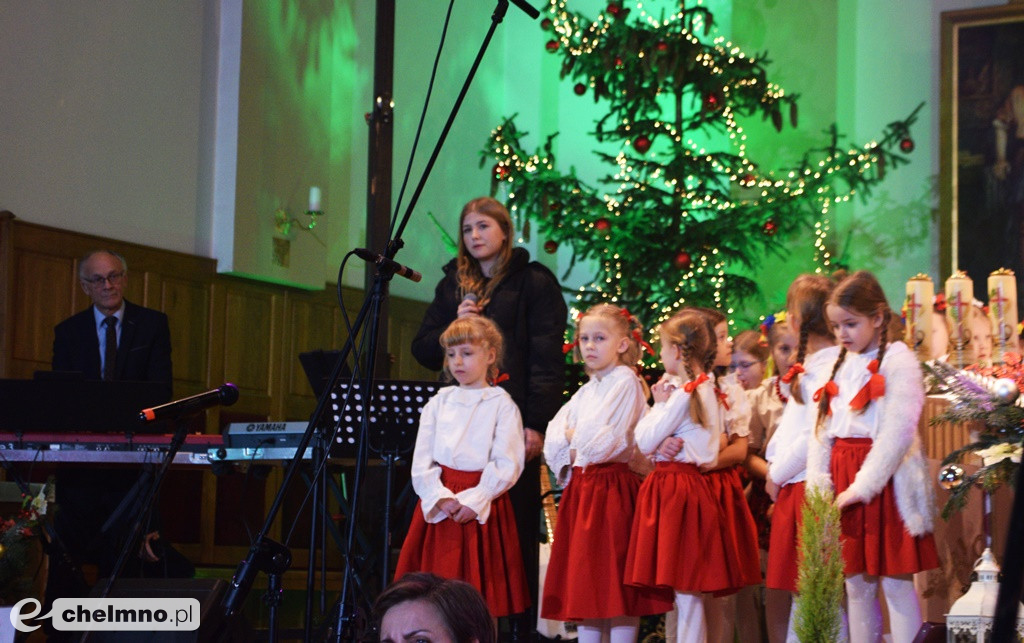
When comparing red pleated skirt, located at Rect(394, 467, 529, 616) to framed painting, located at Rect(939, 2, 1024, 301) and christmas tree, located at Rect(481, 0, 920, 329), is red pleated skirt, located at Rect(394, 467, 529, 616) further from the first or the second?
framed painting, located at Rect(939, 2, 1024, 301)

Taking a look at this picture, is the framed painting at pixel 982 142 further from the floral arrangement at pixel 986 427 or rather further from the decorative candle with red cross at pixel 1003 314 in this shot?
the floral arrangement at pixel 986 427

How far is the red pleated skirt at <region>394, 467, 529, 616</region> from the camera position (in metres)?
4.44

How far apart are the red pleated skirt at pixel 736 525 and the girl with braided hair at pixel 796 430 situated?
0.13 m

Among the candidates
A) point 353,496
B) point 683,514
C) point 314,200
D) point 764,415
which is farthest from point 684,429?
point 314,200

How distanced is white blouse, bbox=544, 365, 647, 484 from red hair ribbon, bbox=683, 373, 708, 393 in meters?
0.26

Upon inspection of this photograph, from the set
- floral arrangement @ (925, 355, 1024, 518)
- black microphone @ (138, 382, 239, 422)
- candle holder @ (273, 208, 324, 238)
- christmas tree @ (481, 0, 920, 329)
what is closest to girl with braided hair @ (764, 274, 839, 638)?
floral arrangement @ (925, 355, 1024, 518)

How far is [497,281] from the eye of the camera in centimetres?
492

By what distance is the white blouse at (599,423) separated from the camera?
454cm

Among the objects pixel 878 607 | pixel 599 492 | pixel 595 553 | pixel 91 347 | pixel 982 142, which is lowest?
pixel 878 607

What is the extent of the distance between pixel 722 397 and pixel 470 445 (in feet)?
3.40

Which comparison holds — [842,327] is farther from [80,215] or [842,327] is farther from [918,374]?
[80,215]

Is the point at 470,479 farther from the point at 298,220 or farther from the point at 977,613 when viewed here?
the point at 298,220

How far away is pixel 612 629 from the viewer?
452 cm

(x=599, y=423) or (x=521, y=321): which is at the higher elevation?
(x=521, y=321)
